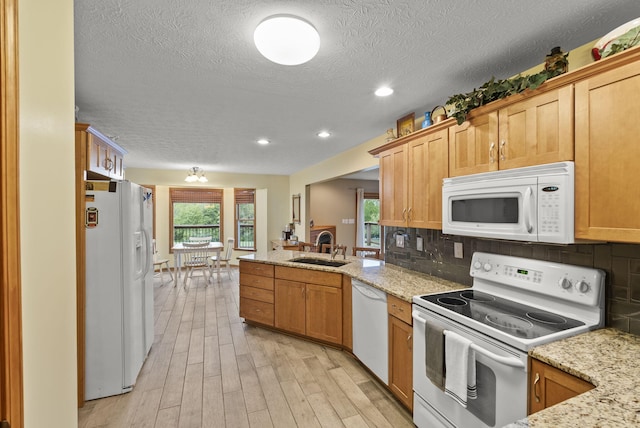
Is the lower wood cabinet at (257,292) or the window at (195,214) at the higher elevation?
the window at (195,214)

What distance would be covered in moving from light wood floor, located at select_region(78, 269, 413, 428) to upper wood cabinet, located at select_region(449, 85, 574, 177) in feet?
6.10

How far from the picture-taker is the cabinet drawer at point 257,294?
138 inches

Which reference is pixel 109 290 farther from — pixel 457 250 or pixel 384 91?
pixel 457 250

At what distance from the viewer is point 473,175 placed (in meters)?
1.94

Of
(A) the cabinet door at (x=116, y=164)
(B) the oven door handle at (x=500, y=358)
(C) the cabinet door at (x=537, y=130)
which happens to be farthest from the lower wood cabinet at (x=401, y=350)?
(A) the cabinet door at (x=116, y=164)

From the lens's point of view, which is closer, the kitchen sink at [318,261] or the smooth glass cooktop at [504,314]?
the smooth glass cooktop at [504,314]

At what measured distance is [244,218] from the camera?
25.8 feet

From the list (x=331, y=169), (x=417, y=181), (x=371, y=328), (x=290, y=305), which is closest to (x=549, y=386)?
(x=371, y=328)

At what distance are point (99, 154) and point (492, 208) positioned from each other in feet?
10.4

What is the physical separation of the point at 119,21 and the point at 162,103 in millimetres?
1170

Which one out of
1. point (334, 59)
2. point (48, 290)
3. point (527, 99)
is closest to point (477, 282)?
point (527, 99)

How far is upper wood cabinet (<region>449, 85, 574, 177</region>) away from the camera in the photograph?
1.50m

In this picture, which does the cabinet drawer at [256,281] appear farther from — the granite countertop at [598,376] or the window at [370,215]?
the window at [370,215]

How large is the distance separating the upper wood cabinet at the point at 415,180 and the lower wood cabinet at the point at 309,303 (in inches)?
35.9
